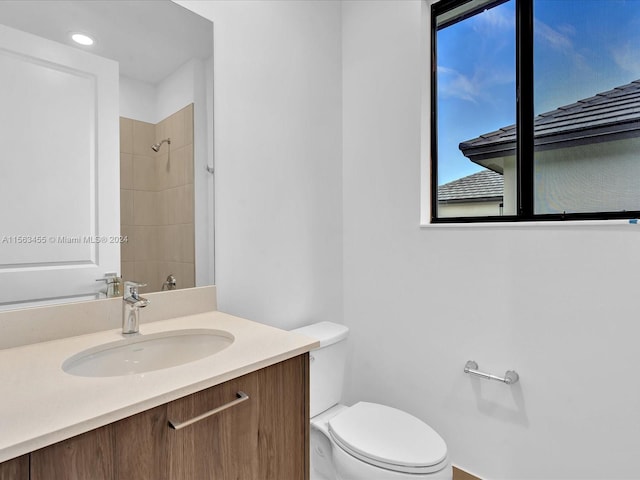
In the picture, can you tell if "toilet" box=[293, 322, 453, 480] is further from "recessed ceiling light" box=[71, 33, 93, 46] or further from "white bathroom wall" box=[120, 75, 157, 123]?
"recessed ceiling light" box=[71, 33, 93, 46]

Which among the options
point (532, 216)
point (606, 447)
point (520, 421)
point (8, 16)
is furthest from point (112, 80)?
point (606, 447)

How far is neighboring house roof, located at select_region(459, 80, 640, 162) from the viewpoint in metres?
1.28

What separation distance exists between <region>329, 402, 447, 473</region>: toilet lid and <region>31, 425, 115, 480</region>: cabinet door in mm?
819

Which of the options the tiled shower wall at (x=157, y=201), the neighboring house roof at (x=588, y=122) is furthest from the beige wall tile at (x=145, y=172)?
the neighboring house roof at (x=588, y=122)

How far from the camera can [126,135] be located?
1181 millimetres

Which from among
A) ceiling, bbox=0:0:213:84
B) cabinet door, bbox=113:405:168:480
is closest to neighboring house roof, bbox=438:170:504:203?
ceiling, bbox=0:0:213:84

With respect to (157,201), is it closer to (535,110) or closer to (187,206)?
(187,206)

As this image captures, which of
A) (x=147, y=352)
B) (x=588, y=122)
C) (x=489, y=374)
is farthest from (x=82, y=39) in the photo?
(x=489, y=374)

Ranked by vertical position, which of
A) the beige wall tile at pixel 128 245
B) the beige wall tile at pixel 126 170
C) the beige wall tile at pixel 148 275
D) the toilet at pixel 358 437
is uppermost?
the beige wall tile at pixel 126 170

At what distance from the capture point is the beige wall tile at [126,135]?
1171mm

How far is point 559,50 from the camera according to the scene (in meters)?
1.41

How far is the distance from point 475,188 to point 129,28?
153 cm

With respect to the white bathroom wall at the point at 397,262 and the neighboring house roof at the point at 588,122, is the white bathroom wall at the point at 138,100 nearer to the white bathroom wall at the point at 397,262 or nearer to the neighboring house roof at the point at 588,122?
the white bathroom wall at the point at 397,262

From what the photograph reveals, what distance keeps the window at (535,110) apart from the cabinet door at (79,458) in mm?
1524
